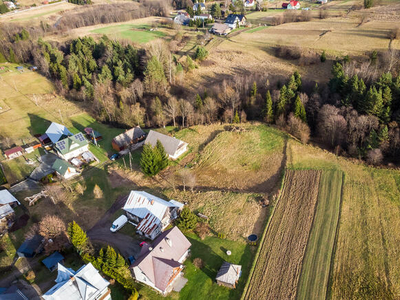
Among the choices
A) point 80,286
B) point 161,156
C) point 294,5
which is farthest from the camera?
point 294,5

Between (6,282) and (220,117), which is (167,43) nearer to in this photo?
(220,117)

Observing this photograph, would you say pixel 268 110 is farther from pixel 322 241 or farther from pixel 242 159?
pixel 322 241

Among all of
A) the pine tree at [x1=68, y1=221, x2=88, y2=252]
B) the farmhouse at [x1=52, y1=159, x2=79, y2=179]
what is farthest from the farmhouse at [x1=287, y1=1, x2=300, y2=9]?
the pine tree at [x1=68, y1=221, x2=88, y2=252]

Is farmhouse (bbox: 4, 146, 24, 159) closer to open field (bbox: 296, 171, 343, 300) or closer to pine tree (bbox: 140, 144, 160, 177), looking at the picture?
pine tree (bbox: 140, 144, 160, 177)

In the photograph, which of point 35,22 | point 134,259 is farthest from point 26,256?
point 35,22

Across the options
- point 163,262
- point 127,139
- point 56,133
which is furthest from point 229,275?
point 56,133

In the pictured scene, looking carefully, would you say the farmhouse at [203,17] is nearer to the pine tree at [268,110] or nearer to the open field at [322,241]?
the pine tree at [268,110]
